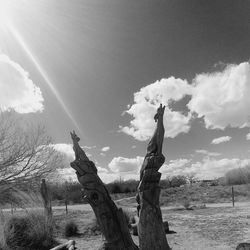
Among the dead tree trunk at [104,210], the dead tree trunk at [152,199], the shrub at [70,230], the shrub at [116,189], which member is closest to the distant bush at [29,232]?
the shrub at [70,230]

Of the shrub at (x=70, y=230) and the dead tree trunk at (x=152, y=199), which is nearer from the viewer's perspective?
the dead tree trunk at (x=152, y=199)

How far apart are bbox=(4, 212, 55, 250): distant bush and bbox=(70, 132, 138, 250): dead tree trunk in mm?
3433

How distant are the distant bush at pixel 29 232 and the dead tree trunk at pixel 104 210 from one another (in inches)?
135

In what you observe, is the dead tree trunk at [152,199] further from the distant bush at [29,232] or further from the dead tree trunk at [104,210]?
the distant bush at [29,232]

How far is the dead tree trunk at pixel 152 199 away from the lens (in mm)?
5145

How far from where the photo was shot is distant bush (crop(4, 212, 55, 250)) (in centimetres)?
795

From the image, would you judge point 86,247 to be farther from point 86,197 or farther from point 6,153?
point 6,153

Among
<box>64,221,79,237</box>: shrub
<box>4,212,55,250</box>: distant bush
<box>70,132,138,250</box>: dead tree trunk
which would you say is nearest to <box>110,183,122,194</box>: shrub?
<box>64,221,79,237</box>: shrub

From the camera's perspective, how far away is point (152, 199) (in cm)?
530

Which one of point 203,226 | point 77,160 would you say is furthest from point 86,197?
A: point 203,226

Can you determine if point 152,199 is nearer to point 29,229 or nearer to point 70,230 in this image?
point 29,229

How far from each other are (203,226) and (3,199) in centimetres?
830

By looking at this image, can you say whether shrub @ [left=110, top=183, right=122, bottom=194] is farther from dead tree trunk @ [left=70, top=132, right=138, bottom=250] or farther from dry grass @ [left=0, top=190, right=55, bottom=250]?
dead tree trunk @ [left=70, top=132, right=138, bottom=250]

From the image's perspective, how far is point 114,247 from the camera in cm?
534
